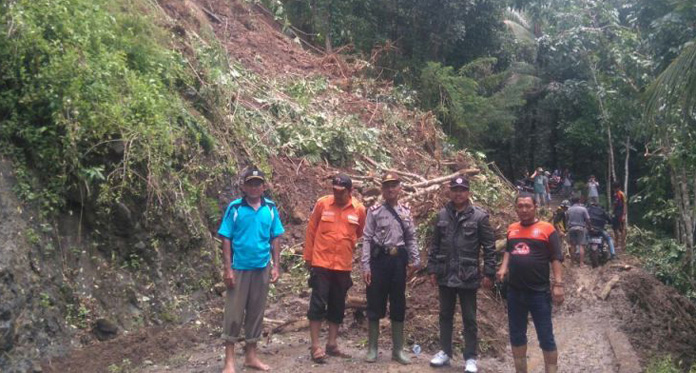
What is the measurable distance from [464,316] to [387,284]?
2.43 feet

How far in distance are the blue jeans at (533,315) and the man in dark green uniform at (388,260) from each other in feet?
3.11

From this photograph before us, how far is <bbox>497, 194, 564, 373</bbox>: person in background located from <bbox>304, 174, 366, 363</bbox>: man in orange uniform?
1446 millimetres

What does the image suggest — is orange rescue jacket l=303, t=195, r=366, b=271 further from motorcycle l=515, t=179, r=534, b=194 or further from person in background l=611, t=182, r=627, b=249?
person in background l=611, t=182, r=627, b=249

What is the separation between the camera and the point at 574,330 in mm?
9055

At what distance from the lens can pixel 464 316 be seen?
6336 mm

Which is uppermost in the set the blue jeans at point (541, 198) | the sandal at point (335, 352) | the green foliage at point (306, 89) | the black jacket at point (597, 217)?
the green foliage at point (306, 89)

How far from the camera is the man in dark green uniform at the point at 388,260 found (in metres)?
6.36

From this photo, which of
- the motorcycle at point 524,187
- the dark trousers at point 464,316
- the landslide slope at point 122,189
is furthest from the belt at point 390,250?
the landslide slope at point 122,189

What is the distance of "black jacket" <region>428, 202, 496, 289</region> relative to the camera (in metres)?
6.21

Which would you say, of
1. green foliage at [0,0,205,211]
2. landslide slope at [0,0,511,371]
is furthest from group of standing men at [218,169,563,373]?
green foliage at [0,0,205,211]

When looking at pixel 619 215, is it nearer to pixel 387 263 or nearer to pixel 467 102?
pixel 467 102

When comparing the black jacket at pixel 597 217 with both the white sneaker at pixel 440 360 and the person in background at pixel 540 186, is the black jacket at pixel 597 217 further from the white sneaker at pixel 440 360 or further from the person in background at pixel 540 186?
the white sneaker at pixel 440 360

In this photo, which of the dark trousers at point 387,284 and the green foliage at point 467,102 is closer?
the dark trousers at point 387,284

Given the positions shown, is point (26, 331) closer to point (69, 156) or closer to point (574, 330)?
point (69, 156)
